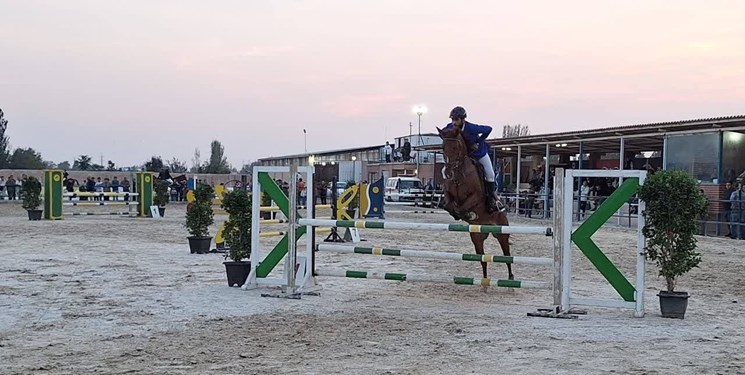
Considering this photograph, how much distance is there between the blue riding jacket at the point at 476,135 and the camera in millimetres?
8797

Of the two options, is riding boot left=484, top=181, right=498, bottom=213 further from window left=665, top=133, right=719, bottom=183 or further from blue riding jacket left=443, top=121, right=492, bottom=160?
window left=665, top=133, right=719, bottom=183

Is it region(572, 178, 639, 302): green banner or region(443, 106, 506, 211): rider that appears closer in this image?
region(572, 178, 639, 302): green banner

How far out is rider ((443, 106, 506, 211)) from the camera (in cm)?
876

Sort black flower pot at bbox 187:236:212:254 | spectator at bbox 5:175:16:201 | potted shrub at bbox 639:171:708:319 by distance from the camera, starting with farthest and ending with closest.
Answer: spectator at bbox 5:175:16:201, black flower pot at bbox 187:236:212:254, potted shrub at bbox 639:171:708:319

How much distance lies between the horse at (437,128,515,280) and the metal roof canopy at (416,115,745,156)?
13.3 metres

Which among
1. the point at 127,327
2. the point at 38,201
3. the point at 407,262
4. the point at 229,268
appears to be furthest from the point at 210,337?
the point at 38,201

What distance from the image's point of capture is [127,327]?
20.6ft

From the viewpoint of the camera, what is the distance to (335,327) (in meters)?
6.41

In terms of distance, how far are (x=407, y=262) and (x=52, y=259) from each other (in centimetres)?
559

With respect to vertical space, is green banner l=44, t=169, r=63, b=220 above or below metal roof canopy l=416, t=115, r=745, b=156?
below

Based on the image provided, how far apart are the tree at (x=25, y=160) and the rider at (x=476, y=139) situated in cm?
5740

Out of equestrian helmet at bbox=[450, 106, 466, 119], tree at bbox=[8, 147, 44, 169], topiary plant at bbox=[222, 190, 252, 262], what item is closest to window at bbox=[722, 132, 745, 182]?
equestrian helmet at bbox=[450, 106, 466, 119]

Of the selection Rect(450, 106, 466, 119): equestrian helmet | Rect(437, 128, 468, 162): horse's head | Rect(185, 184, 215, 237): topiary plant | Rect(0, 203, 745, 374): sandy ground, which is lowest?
Rect(0, 203, 745, 374): sandy ground

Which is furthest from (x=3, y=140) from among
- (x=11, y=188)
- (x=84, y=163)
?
(x=11, y=188)
